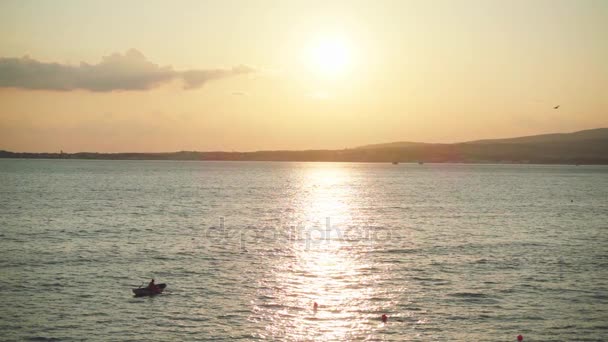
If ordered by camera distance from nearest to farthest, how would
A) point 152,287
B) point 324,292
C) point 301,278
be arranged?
point 152,287 < point 324,292 < point 301,278

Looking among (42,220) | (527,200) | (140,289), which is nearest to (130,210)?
(42,220)

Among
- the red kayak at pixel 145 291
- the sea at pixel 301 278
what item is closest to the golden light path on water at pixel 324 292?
the sea at pixel 301 278

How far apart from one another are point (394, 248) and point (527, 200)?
82.8 metres

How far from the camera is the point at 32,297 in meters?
39.6

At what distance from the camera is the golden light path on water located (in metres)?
33.7

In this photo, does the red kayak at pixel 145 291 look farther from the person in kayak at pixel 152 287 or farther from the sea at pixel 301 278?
the sea at pixel 301 278

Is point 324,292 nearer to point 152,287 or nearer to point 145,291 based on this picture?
point 152,287

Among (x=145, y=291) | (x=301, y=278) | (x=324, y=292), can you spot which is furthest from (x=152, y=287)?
(x=324, y=292)

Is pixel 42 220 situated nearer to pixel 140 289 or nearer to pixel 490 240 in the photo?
pixel 140 289

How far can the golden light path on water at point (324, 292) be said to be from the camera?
3366cm

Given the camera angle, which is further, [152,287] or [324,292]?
[324,292]

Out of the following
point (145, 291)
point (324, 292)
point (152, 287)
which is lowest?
point (324, 292)

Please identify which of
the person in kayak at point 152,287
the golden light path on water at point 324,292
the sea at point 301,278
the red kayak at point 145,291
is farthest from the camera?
the person in kayak at point 152,287

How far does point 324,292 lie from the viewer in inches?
1639
